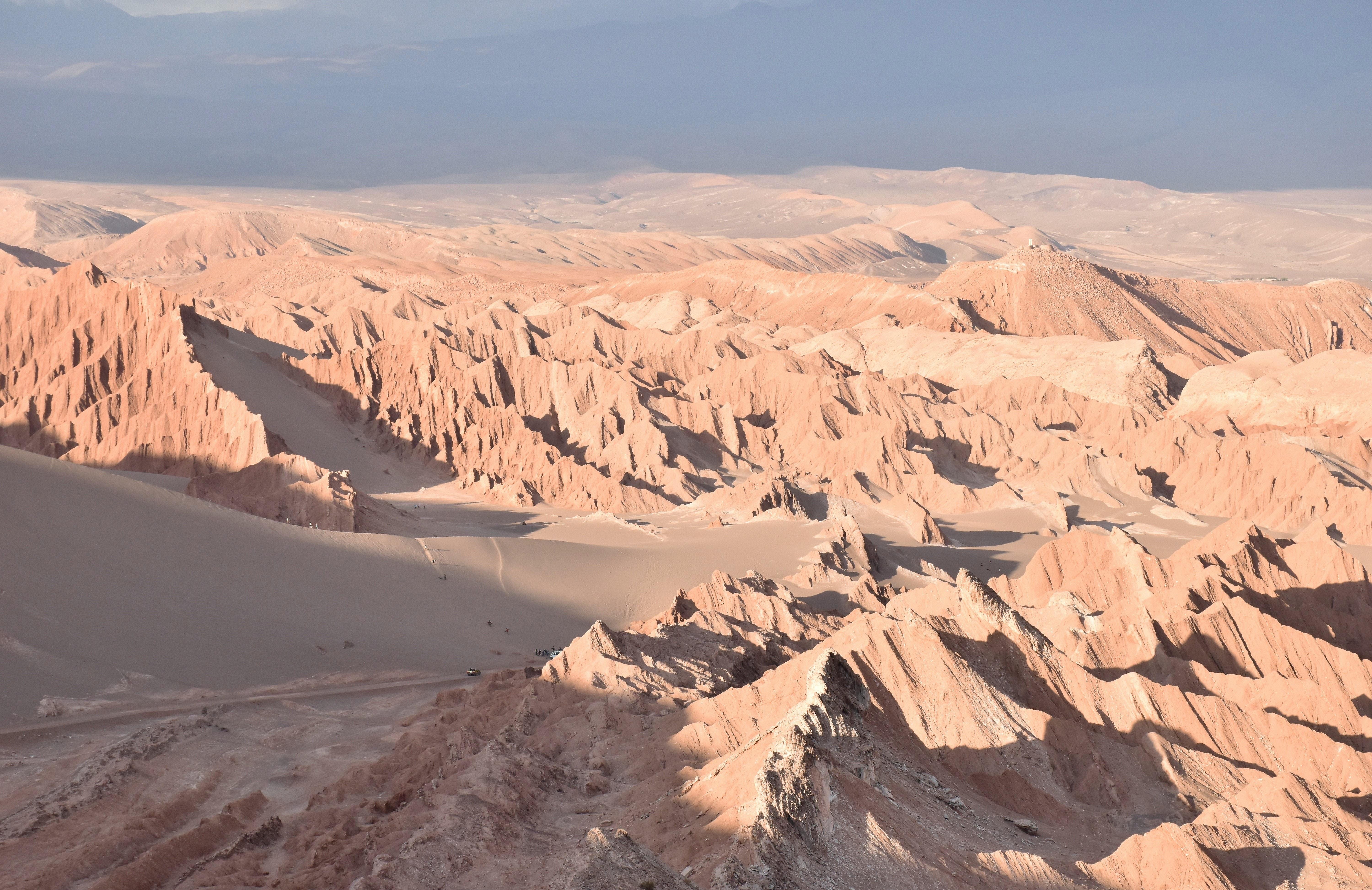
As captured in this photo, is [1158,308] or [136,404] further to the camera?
[1158,308]

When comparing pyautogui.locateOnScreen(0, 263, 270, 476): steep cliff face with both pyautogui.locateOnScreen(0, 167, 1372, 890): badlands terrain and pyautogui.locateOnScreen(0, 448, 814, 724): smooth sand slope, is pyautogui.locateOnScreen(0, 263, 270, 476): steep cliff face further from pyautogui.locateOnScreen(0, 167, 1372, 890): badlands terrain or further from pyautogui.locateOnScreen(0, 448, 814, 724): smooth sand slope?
pyautogui.locateOnScreen(0, 448, 814, 724): smooth sand slope

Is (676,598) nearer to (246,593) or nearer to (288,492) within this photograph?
(246,593)

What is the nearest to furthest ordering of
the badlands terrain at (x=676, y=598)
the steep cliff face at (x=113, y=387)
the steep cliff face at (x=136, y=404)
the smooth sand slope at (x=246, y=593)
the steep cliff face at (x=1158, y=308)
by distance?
the badlands terrain at (x=676, y=598) < the smooth sand slope at (x=246, y=593) < the steep cliff face at (x=136, y=404) < the steep cliff face at (x=113, y=387) < the steep cliff face at (x=1158, y=308)

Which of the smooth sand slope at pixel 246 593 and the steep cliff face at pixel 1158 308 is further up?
the steep cliff face at pixel 1158 308

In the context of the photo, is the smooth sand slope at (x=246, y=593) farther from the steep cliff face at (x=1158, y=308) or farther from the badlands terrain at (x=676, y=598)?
the steep cliff face at (x=1158, y=308)

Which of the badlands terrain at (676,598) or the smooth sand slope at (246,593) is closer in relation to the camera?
the badlands terrain at (676,598)

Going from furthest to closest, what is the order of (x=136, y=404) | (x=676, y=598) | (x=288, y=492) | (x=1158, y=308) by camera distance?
(x=1158, y=308)
(x=136, y=404)
(x=288, y=492)
(x=676, y=598)

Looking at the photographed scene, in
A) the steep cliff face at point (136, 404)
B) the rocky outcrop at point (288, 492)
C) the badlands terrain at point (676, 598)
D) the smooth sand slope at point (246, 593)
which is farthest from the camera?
the steep cliff face at point (136, 404)

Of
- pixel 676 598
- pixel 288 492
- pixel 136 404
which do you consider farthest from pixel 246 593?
pixel 136 404

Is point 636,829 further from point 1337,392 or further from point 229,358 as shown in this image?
point 1337,392

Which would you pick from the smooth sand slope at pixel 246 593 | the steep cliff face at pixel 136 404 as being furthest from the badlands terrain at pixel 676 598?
the steep cliff face at pixel 136 404
